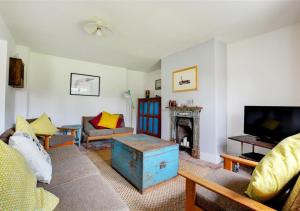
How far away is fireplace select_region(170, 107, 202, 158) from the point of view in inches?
118

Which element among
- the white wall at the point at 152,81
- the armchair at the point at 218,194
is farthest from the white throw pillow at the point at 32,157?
the white wall at the point at 152,81

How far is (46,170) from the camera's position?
1.16m

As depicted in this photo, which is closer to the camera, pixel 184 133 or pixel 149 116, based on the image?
pixel 184 133

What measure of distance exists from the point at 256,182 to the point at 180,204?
1014mm

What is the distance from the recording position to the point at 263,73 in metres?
2.52

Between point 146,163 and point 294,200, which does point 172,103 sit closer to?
point 146,163

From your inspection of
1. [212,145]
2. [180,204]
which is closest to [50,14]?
[180,204]

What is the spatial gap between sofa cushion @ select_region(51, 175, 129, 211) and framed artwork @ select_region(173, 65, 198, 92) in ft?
8.31

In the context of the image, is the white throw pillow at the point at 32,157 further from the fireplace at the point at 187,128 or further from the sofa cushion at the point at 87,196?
the fireplace at the point at 187,128

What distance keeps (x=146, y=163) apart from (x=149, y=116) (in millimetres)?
2793

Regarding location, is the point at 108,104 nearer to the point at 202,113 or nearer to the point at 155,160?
the point at 202,113

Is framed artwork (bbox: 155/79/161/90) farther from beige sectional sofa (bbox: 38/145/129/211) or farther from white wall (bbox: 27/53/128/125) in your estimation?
beige sectional sofa (bbox: 38/145/129/211)

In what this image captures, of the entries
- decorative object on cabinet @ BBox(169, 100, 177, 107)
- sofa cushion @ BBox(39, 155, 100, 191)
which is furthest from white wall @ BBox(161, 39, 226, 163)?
sofa cushion @ BBox(39, 155, 100, 191)

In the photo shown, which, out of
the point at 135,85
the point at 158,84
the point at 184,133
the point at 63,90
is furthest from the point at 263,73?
the point at 63,90
